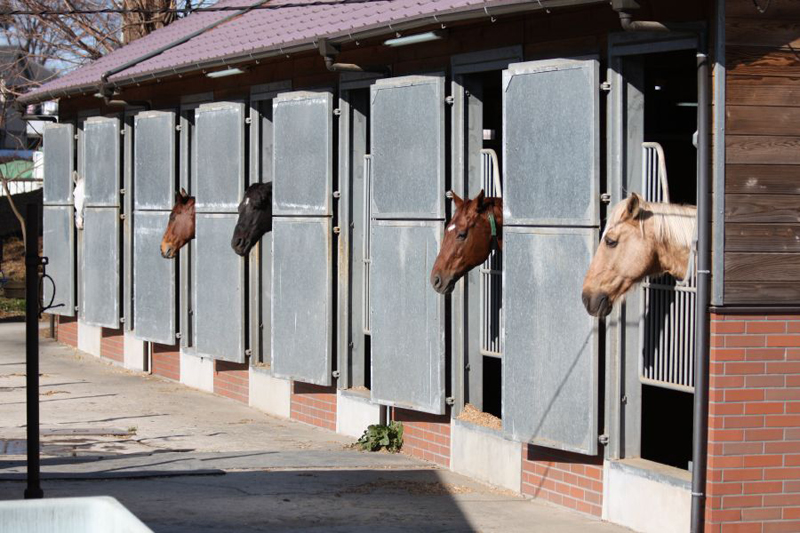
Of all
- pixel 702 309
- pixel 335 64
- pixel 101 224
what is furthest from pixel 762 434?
pixel 101 224

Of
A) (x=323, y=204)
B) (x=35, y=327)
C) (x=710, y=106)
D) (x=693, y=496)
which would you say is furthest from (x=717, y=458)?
(x=323, y=204)

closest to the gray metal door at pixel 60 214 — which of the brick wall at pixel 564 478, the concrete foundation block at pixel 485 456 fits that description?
the concrete foundation block at pixel 485 456

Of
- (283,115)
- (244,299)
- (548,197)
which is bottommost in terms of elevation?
(244,299)

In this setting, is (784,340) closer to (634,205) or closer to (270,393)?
(634,205)

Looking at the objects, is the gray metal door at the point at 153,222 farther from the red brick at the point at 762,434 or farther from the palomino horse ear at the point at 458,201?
the red brick at the point at 762,434

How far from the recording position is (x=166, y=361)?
704 inches

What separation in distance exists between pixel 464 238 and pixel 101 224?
31.4 ft

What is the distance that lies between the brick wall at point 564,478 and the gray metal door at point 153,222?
24.7 feet

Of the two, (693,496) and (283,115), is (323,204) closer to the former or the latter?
(283,115)

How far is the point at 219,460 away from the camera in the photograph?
1180 cm

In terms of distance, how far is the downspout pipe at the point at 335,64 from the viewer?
483 inches

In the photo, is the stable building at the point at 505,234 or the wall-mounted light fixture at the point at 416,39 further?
the wall-mounted light fixture at the point at 416,39

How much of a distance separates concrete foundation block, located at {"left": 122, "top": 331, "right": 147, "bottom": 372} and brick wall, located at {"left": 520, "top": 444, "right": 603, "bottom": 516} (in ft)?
29.8

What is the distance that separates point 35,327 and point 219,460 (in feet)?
12.1
